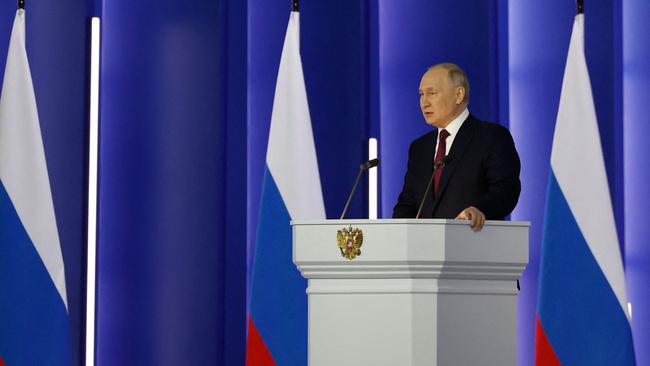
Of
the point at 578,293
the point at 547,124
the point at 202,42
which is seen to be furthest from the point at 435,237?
the point at 202,42

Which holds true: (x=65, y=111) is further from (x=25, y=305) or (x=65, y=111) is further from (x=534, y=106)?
(x=534, y=106)

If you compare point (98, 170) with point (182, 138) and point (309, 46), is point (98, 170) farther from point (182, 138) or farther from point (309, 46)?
point (309, 46)

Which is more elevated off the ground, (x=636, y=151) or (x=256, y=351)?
(x=636, y=151)

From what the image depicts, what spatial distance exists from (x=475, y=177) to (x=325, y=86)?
1953 millimetres

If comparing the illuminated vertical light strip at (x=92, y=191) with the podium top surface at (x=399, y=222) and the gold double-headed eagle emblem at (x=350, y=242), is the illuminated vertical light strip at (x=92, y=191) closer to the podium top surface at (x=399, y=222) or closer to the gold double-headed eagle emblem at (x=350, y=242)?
the podium top surface at (x=399, y=222)

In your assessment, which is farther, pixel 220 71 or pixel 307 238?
pixel 220 71

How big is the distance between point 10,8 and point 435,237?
2.88m

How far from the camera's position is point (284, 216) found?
5.02 meters

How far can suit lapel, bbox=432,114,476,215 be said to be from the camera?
3777 millimetres

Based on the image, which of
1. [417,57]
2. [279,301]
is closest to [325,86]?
[417,57]

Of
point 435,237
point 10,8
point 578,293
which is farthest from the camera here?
point 10,8

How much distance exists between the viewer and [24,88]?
16.1 ft

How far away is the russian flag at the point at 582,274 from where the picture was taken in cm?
462

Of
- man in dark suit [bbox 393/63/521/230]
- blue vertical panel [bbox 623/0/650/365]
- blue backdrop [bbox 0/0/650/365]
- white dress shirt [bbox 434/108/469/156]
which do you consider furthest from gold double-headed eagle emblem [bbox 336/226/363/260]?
blue vertical panel [bbox 623/0/650/365]
